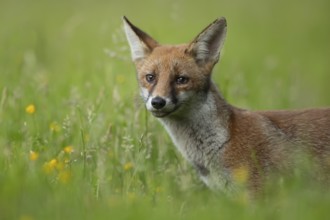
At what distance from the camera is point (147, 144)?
25.8ft

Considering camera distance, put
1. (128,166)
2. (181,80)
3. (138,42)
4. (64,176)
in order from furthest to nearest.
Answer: (138,42) < (128,166) < (181,80) < (64,176)

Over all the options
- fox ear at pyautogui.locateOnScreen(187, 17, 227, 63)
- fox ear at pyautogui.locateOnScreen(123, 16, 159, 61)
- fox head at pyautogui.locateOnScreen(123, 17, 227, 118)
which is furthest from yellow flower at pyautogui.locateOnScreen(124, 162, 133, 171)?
fox ear at pyautogui.locateOnScreen(187, 17, 227, 63)

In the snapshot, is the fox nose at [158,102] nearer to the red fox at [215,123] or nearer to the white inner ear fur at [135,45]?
the red fox at [215,123]

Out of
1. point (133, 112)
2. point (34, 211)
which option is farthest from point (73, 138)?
point (34, 211)

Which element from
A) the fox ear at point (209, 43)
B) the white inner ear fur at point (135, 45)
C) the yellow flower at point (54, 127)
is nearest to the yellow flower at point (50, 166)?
the yellow flower at point (54, 127)

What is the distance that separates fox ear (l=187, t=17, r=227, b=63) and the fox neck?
335 mm

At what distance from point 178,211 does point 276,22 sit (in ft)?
50.3

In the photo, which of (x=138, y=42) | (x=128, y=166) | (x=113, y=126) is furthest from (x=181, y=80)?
(x=113, y=126)

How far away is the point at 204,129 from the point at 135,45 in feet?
4.00

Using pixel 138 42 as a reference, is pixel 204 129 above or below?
below

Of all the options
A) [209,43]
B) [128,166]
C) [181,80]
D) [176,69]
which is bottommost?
[128,166]

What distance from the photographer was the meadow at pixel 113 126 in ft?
18.0

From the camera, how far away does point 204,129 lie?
744 cm

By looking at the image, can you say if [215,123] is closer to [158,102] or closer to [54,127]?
[158,102]
